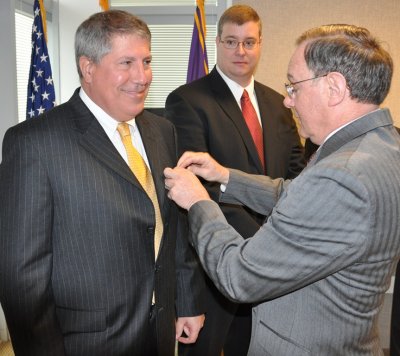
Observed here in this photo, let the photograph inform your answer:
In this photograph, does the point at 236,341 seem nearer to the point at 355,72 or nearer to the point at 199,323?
the point at 199,323

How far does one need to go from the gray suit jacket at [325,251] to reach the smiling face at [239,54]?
1631 millimetres

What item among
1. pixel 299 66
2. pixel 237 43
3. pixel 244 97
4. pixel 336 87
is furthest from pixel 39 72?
pixel 336 87

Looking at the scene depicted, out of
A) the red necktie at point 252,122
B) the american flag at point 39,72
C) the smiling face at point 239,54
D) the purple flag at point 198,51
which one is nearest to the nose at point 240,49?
the smiling face at point 239,54

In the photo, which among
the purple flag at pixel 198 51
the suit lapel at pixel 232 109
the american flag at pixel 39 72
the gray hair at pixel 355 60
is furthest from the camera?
the purple flag at pixel 198 51

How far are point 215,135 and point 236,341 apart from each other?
1220mm

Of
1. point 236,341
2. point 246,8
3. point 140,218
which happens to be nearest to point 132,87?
point 140,218

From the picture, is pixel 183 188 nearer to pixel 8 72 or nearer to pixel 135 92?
pixel 135 92

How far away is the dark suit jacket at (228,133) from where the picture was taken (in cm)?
279

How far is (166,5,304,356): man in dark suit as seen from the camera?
281 centimetres

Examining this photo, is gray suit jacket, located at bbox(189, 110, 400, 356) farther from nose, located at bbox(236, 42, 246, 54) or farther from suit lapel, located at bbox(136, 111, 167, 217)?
nose, located at bbox(236, 42, 246, 54)

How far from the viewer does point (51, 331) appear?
1.71 metres

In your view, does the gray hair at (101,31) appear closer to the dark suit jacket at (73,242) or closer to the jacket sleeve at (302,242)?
the dark suit jacket at (73,242)

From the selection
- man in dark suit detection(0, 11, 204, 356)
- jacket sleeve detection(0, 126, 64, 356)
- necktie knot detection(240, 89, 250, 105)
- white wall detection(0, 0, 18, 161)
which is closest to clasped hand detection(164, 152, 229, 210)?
man in dark suit detection(0, 11, 204, 356)

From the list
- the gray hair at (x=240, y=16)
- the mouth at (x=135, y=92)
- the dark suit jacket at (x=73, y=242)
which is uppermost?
the gray hair at (x=240, y=16)
